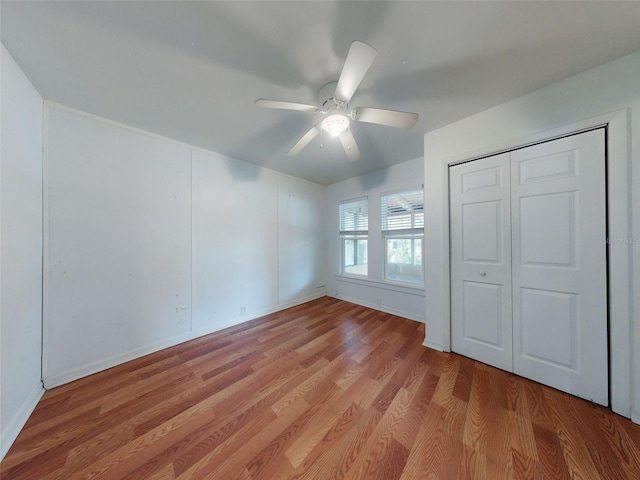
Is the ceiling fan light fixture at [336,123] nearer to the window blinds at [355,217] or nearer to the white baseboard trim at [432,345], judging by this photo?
the window blinds at [355,217]

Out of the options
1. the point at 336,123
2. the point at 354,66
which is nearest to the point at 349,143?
the point at 336,123

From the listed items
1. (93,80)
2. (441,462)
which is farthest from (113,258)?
(441,462)

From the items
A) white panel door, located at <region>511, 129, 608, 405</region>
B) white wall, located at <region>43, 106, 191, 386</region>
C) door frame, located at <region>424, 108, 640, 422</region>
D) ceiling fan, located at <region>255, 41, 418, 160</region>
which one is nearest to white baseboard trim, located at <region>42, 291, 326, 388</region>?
white wall, located at <region>43, 106, 191, 386</region>

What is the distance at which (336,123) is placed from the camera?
5.15 ft

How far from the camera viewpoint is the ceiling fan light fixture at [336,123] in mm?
1534

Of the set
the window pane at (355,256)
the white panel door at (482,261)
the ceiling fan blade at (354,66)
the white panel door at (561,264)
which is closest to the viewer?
the ceiling fan blade at (354,66)

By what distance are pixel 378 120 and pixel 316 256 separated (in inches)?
120

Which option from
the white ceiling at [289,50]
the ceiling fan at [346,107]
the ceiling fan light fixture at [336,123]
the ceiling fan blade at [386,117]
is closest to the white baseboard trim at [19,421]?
the white ceiling at [289,50]

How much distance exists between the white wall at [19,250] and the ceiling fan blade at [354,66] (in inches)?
81.2

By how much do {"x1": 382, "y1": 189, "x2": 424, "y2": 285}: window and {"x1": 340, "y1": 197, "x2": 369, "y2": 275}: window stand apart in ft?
1.45

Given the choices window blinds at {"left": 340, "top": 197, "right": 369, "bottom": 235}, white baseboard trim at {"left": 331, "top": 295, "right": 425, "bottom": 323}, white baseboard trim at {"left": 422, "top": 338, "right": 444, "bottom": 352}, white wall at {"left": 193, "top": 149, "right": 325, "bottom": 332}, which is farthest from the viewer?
window blinds at {"left": 340, "top": 197, "right": 369, "bottom": 235}

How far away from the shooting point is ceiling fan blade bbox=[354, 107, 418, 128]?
4.56ft

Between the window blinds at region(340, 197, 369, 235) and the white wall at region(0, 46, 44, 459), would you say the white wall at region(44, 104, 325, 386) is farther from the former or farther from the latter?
the window blinds at region(340, 197, 369, 235)

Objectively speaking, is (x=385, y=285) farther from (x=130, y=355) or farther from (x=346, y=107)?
(x=130, y=355)
